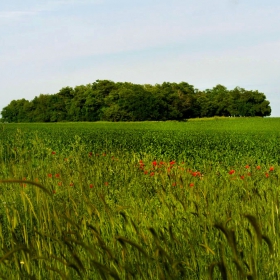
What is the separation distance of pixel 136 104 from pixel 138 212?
6763cm

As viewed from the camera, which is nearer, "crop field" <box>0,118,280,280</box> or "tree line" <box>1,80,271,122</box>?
"crop field" <box>0,118,280,280</box>

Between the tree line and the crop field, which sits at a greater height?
the tree line

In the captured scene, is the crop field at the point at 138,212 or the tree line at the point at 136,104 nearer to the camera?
the crop field at the point at 138,212

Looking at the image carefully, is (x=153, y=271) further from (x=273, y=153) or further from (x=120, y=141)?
(x=120, y=141)

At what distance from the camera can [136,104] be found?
70500 mm

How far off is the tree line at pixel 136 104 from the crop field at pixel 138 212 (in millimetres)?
52244

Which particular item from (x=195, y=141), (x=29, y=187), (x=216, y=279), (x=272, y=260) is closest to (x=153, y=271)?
(x=216, y=279)

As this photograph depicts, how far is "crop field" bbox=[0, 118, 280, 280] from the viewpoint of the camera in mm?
1648

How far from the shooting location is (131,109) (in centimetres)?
7150

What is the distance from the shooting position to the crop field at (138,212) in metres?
1.65

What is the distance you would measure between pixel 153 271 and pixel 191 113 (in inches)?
3186

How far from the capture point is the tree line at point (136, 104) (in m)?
71.3

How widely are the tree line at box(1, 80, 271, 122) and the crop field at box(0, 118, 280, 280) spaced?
52.2 metres

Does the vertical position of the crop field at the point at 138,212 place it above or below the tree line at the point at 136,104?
below
